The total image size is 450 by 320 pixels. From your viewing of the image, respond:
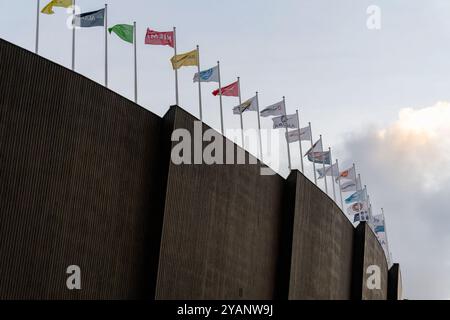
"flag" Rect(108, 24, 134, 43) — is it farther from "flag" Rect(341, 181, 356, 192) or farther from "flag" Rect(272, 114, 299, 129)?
"flag" Rect(341, 181, 356, 192)

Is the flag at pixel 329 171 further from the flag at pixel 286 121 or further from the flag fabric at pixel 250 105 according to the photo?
the flag fabric at pixel 250 105

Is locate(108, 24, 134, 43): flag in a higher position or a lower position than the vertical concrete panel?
higher

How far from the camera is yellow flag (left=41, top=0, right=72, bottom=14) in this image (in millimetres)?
28688

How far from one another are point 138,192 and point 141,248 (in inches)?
86.8

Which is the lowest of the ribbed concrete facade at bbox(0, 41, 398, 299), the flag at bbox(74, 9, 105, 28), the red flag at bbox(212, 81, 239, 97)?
the ribbed concrete facade at bbox(0, 41, 398, 299)

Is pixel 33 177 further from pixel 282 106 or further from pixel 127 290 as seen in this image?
pixel 282 106

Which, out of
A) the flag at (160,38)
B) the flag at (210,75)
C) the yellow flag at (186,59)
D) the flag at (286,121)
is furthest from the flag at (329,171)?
the flag at (160,38)

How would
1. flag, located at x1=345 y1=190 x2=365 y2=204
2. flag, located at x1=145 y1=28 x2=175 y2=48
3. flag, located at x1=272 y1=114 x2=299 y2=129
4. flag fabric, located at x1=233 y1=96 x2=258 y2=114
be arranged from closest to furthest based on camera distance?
flag, located at x1=145 y1=28 x2=175 y2=48, flag fabric, located at x1=233 y1=96 x2=258 y2=114, flag, located at x1=272 y1=114 x2=299 y2=129, flag, located at x1=345 y1=190 x2=365 y2=204

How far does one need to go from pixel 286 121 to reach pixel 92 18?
15664 millimetres

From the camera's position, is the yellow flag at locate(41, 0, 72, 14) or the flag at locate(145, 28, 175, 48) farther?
the flag at locate(145, 28, 175, 48)

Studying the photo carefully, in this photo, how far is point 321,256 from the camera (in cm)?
4059

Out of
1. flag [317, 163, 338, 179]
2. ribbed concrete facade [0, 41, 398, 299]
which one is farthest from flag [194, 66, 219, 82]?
flag [317, 163, 338, 179]

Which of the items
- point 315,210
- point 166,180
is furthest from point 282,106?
point 166,180

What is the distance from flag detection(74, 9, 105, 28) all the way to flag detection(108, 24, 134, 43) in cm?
172
